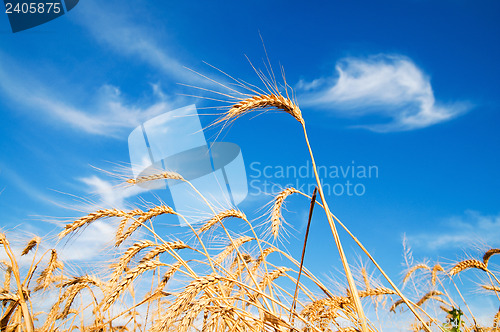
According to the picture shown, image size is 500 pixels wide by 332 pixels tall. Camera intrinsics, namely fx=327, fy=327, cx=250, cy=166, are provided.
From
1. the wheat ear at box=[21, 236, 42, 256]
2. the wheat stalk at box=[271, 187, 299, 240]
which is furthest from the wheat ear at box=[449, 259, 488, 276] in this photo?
the wheat ear at box=[21, 236, 42, 256]

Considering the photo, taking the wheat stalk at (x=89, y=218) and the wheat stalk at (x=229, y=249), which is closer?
the wheat stalk at (x=89, y=218)

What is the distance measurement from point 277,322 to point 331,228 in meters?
0.83

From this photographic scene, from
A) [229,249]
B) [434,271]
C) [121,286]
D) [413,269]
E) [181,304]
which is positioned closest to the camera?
[181,304]

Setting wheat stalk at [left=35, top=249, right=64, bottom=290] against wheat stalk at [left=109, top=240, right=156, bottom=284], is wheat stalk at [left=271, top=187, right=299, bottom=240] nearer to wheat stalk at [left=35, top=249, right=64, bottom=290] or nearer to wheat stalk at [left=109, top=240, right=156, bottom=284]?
wheat stalk at [left=109, top=240, right=156, bottom=284]

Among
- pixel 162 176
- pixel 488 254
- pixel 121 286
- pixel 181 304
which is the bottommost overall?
pixel 181 304

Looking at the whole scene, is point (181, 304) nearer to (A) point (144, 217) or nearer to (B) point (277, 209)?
(B) point (277, 209)

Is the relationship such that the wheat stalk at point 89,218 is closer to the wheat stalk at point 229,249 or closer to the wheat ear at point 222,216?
the wheat ear at point 222,216

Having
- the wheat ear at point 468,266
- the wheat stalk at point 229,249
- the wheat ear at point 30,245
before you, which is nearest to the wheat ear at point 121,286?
the wheat stalk at point 229,249

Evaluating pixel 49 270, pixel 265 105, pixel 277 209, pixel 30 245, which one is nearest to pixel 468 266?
pixel 277 209

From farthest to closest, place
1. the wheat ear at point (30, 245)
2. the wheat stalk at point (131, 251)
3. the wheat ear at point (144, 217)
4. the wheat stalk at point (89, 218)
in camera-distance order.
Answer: the wheat ear at point (30, 245)
the wheat ear at point (144, 217)
the wheat stalk at point (89, 218)
the wheat stalk at point (131, 251)

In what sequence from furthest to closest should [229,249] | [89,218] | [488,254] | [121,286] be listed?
[229,249], [488,254], [89,218], [121,286]

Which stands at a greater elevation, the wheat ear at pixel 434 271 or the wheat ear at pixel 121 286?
the wheat ear at pixel 434 271

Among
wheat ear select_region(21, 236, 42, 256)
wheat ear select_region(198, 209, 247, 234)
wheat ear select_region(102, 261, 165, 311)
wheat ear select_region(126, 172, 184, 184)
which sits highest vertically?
wheat ear select_region(126, 172, 184, 184)

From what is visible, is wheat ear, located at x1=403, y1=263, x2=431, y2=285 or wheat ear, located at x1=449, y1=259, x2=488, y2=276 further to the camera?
wheat ear, located at x1=403, y1=263, x2=431, y2=285
